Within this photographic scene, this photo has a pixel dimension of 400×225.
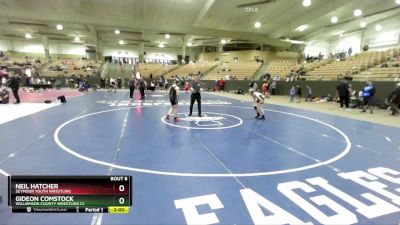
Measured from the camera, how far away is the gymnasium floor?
3.68m

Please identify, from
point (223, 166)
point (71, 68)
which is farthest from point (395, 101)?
point (71, 68)

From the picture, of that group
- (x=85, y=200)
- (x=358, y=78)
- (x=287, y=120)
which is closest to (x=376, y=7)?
(x=358, y=78)

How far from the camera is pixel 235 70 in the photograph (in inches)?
1522

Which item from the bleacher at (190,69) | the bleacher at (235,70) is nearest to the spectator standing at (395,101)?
the bleacher at (235,70)

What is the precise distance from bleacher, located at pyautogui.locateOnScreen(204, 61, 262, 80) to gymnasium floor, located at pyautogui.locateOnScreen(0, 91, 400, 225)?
89.3ft

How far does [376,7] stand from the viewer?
27.8 m

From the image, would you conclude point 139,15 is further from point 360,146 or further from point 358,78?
point 360,146

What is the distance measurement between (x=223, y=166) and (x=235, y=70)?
34.1 meters

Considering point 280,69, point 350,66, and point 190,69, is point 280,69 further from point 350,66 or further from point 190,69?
point 190,69

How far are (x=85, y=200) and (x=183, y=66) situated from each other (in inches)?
1660

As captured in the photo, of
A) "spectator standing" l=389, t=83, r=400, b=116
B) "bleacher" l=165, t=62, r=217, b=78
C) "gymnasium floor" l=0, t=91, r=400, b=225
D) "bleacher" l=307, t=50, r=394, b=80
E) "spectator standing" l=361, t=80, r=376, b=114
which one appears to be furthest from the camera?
"bleacher" l=165, t=62, r=217, b=78

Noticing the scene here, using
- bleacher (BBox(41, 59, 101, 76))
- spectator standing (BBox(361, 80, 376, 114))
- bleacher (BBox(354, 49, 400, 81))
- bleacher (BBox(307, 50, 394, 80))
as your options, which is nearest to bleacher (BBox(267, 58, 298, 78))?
bleacher (BBox(307, 50, 394, 80))

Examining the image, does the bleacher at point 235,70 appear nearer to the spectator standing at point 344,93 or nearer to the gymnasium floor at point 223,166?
the spectator standing at point 344,93

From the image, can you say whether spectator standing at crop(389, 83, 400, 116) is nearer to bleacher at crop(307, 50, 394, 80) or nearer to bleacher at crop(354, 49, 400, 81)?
bleacher at crop(354, 49, 400, 81)
